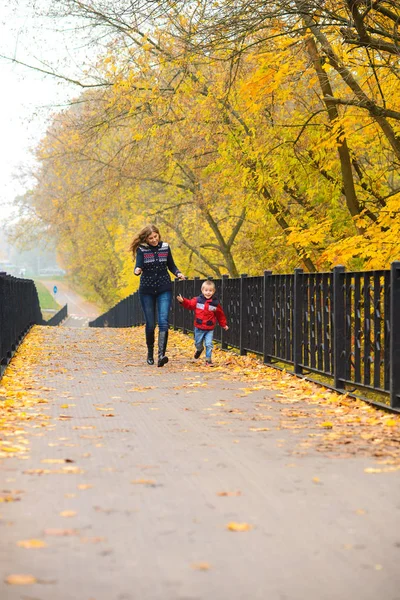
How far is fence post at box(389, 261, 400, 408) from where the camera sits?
888cm

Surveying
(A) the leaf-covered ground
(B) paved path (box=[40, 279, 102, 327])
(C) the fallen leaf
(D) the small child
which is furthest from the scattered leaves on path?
(B) paved path (box=[40, 279, 102, 327])

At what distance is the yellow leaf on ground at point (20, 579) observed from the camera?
3947mm

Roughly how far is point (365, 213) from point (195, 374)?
25.5 ft

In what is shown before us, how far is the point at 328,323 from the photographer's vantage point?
11289mm

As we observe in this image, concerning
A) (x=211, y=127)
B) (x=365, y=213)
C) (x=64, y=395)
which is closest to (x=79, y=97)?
(x=211, y=127)

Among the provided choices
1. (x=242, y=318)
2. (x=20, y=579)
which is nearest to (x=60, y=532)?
(x=20, y=579)

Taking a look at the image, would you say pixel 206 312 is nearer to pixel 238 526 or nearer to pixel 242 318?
pixel 242 318

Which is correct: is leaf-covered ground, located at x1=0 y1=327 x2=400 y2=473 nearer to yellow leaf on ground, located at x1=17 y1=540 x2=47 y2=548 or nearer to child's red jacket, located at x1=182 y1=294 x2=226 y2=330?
child's red jacket, located at x1=182 y1=294 x2=226 y2=330

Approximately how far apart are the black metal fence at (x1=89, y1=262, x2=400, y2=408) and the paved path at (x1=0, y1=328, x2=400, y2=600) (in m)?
1.16

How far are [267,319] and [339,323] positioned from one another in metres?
3.66

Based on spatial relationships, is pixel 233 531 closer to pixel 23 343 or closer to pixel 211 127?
pixel 23 343

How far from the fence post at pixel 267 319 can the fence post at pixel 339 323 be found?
3.44 metres

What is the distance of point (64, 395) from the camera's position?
10.6m

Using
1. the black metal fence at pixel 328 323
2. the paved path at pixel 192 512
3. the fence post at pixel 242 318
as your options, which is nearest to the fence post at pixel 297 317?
the black metal fence at pixel 328 323
